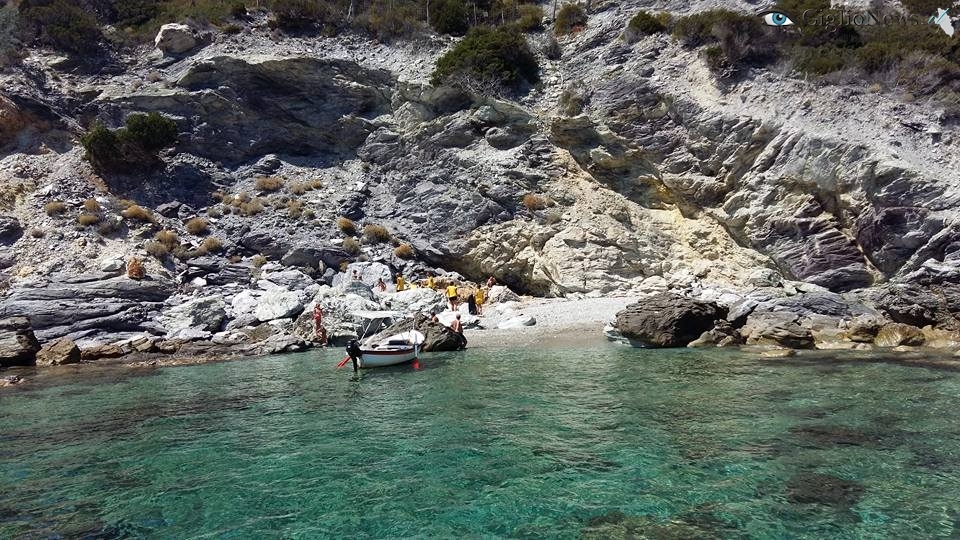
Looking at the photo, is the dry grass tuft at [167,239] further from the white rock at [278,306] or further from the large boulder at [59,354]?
the large boulder at [59,354]

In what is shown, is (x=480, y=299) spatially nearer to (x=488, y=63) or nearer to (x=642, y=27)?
(x=488, y=63)

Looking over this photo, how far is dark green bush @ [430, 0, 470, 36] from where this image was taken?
4088 cm

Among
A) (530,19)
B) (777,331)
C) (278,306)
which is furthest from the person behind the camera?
(530,19)

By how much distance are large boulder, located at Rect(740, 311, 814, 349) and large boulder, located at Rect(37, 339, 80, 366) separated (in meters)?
23.7

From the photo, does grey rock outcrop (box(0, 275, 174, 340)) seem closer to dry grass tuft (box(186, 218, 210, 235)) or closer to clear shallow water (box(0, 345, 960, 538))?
dry grass tuft (box(186, 218, 210, 235))

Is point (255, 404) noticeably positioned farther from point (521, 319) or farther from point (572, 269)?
point (572, 269)

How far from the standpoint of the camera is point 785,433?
8453mm

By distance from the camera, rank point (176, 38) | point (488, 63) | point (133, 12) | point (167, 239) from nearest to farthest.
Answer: point (167, 239) < point (488, 63) < point (176, 38) < point (133, 12)

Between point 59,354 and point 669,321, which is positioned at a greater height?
point 669,321

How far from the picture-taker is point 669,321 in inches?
702

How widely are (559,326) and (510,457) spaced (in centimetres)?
1403

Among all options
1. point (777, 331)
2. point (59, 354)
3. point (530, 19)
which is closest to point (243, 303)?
point (59, 354)

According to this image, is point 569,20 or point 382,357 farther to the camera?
point 569,20

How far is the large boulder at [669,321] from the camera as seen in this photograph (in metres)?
17.7
